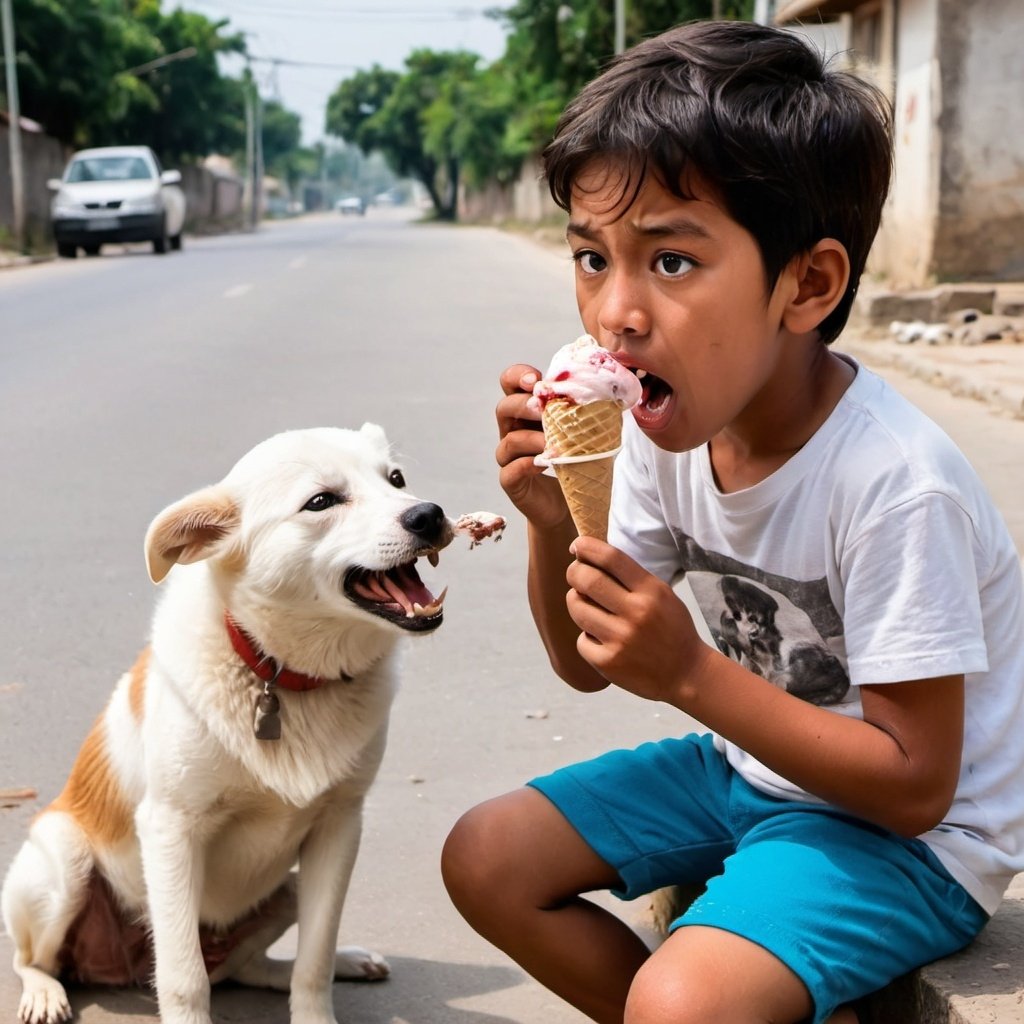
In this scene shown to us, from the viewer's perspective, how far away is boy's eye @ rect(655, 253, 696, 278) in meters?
2.24

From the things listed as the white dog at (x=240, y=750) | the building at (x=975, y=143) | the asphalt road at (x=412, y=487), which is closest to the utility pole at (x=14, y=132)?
the asphalt road at (x=412, y=487)

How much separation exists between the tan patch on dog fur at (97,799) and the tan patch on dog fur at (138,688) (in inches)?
4.4

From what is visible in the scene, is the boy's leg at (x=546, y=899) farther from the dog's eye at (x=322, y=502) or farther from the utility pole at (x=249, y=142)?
the utility pole at (x=249, y=142)

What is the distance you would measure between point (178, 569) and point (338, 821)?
0.65 meters

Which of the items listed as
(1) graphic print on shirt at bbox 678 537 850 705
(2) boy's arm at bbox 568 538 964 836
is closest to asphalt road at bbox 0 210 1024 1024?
(1) graphic print on shirt at bbox 678 537 850 705

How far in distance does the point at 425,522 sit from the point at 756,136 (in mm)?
1026

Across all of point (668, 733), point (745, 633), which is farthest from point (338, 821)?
point (668, 733)

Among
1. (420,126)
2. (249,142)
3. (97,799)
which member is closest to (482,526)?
(97,799)

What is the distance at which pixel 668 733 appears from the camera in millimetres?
4289

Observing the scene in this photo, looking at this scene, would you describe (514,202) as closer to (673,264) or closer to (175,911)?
(175,911)

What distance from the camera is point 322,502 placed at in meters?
2.97

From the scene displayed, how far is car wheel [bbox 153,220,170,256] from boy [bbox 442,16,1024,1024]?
2643 cm

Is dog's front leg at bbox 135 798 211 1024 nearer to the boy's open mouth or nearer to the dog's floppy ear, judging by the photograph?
the dog's floppy ear

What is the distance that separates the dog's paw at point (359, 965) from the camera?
3.09 m
